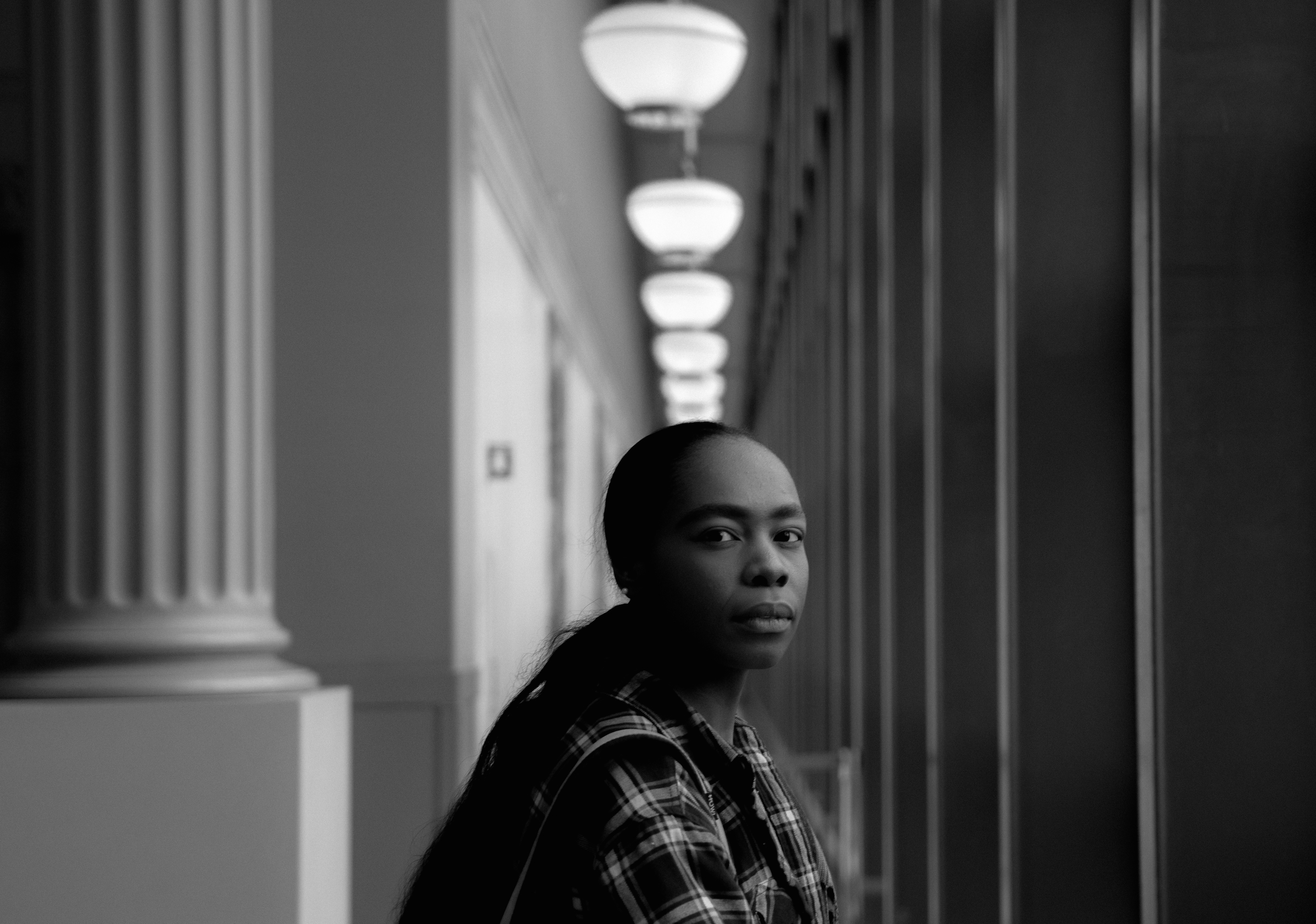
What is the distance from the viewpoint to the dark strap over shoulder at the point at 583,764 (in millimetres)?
1312

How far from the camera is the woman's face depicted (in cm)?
141

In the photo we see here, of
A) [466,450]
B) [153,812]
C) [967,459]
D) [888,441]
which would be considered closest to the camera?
[153,812]

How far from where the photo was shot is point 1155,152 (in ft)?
8.61

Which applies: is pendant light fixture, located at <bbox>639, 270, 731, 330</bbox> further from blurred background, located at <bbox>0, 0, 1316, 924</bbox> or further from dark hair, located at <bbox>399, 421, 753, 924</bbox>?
dark hair, located at <bbox>399, 421, 753, 924</bbox>

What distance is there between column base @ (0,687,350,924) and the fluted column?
0.13m

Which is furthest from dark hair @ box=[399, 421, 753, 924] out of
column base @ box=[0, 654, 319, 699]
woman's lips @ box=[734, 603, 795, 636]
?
column base @ box=[0, 654, 319, 699]

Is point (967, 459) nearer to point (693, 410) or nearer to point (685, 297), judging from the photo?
point (685, 297)

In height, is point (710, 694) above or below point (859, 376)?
below

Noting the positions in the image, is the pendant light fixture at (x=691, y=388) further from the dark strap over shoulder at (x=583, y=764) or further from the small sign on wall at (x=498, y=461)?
the dark strap over shoulder at (x=583, y=764)

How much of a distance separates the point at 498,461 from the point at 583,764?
5457 mm

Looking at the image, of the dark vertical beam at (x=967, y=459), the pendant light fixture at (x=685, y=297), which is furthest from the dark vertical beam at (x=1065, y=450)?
the pendant light fixture at (x=685, y=297)

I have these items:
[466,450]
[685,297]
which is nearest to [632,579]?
[466,450]

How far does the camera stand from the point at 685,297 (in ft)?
43.7

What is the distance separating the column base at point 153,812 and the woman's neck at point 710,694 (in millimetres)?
1707
